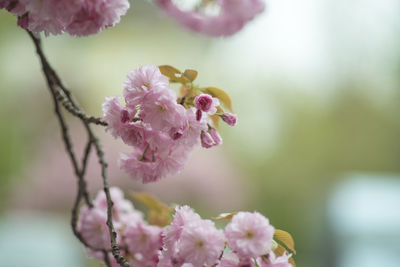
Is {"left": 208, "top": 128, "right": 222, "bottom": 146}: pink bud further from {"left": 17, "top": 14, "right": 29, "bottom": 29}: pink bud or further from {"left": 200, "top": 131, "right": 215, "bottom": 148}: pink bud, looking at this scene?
{"left": 17, "top": 14, "right": 29, "bottom": 29}: pink bud

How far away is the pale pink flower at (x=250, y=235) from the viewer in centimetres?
42

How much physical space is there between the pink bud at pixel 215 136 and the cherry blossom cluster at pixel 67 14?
5.3 inches

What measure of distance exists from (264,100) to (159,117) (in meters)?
6.09

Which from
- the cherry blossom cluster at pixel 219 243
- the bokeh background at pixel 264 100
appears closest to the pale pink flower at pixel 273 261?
the cherry blossom cluster at pixel 219 243

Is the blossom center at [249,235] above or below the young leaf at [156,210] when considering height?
below

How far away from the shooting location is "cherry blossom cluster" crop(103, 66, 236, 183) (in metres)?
0.45

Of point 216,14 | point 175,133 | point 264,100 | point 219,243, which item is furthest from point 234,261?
point 264,100

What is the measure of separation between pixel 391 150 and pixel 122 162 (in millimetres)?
6405

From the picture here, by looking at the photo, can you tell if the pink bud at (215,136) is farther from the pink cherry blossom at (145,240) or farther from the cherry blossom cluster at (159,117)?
the pink cherry blossom at (145,240)

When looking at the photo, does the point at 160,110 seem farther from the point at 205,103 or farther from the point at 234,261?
the point at 234,261

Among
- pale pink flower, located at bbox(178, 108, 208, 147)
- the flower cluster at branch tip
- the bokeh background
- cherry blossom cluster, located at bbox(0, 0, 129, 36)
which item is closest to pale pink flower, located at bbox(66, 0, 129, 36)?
cherry blossom cluster, located at bbox(0, 0, 129, 36)

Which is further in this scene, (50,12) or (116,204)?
(116,204)

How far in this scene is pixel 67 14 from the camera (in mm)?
414

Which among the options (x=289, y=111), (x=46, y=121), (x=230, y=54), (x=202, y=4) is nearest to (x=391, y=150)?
(x=289, y=111)
